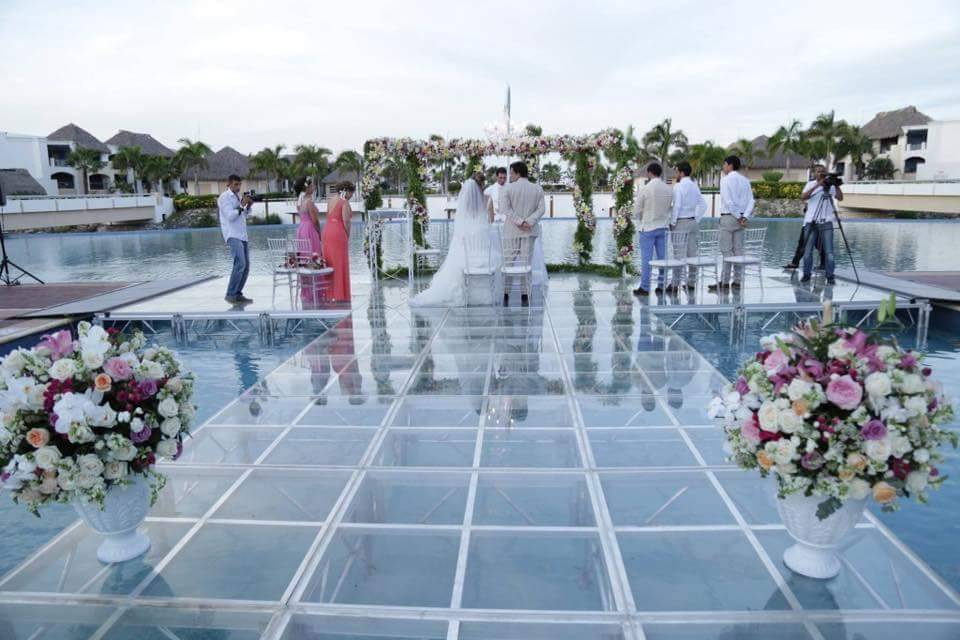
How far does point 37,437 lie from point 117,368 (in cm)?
35

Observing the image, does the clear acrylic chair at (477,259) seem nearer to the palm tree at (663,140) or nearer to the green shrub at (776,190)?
the palm tree at (663,140)

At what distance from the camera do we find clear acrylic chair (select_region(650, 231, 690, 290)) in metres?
8.62

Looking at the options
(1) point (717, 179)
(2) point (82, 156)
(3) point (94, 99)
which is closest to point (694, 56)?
(1) point (717, 179)

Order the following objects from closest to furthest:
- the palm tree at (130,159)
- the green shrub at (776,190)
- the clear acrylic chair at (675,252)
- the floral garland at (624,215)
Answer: the clear acrylic chair at (675,252)
the floral garland at (624,215)
the green shrub at (776,190)
the palm tree at (130,159)

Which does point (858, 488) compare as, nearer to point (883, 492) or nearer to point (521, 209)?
point (883, 492)

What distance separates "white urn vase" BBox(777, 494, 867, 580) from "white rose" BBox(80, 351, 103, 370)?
264 cm

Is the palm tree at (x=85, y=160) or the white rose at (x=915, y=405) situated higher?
the palm tree at (x=85, y=160)

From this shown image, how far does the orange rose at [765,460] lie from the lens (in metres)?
2.36

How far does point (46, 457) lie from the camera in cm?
247

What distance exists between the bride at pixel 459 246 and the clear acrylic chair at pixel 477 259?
56 millimetres

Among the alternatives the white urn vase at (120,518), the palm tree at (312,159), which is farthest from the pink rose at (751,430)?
the palm tree at (312,159)

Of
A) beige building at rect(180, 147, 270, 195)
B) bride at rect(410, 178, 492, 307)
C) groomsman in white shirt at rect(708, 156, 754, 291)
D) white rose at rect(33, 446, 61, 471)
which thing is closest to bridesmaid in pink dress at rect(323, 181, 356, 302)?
bride at rect(410, 178, 492, 307)

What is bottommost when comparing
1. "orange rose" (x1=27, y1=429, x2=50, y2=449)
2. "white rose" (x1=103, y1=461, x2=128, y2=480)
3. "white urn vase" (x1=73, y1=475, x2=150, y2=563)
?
"white urn vase" (x1=73, y1=475, x2=150, y2=563)

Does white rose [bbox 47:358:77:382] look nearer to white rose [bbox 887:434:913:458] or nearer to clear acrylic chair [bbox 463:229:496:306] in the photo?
white rose [bbox 887:434:913:458]
